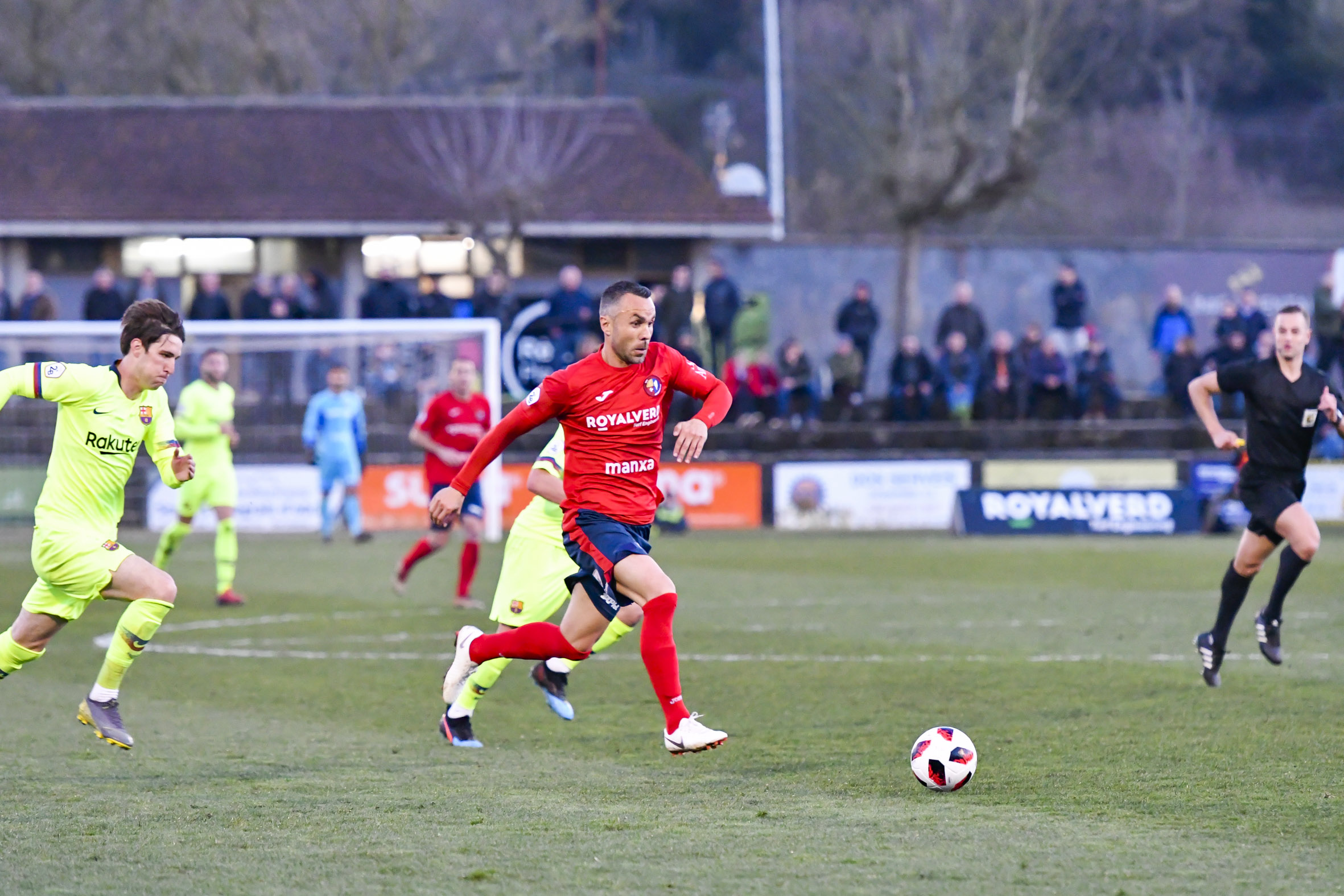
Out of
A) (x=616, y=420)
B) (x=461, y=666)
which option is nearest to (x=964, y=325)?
(x=461, y=666)

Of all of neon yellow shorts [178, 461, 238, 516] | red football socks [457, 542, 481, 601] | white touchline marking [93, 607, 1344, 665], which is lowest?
white touchline marking [93, 607, 1344, 665]

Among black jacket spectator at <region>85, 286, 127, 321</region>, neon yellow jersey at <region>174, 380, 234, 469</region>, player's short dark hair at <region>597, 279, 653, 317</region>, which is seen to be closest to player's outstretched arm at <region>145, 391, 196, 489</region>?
player's short dark hair at <region>597, 279, 653, 317</region>

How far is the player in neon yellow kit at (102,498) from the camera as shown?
740 centimetres

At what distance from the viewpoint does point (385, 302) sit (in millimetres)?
23656

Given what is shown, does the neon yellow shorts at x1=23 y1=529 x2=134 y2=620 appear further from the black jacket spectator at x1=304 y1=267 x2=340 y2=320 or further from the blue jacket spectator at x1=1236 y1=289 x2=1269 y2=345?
the blue jacket spectator at x1=1236 y1=289 x2=1269 y2=345

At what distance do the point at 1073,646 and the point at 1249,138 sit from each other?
39.4 metres

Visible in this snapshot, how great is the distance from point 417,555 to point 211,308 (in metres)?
10.1

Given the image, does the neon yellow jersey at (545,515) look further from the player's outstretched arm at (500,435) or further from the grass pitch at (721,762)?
the player's outstretched arm at (500,435)

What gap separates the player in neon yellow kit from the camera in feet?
24.3

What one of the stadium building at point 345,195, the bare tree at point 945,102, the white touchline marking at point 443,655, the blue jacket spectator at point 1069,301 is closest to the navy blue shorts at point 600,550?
the white touchline marking at point 443,655

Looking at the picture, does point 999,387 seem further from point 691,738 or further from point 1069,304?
point 691,738

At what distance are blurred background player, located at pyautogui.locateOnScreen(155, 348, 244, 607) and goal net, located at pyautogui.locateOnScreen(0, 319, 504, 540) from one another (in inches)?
250

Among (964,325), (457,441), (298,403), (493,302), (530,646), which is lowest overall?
(530,646)

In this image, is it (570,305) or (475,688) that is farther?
(570,305)
